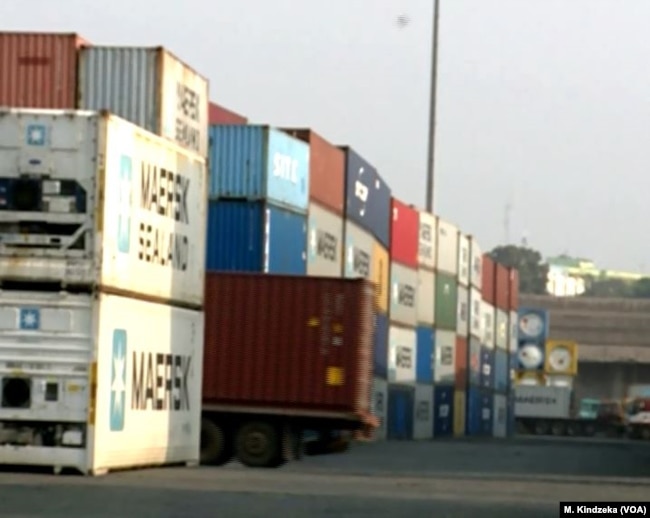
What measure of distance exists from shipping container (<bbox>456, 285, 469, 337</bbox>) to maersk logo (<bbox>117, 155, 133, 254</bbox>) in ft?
150

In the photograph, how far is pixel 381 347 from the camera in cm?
4547

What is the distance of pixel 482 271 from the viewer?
7606cm

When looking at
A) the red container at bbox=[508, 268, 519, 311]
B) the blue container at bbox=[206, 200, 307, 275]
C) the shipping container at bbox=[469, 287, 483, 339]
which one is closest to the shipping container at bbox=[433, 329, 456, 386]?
the shipping container at bbox=[469, 287, 483, 339]

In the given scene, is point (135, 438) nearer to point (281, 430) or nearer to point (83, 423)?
point (83, 423)

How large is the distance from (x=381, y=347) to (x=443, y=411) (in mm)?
21542

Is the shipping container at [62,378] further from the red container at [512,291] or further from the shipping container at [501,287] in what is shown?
the red container at [512,291]

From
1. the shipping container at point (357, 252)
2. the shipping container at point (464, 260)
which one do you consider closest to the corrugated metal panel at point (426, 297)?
the shipping container at point (464, 260)

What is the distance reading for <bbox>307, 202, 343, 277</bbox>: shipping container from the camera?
129ft

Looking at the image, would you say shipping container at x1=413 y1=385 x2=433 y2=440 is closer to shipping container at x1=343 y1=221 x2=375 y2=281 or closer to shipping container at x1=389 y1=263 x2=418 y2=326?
shipping container at x1=389 y1=263 x2=418 y2=326

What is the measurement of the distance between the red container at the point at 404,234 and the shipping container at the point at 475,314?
479 inches

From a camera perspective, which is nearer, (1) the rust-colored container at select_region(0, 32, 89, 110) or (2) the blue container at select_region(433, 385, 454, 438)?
(1) the rust-colored container at select_region(0, 32, 89, 110)

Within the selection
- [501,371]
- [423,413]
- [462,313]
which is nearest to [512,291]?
[501,371]

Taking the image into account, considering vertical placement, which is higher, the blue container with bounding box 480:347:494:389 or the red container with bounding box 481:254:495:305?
the red container with bounding box 481:254:495:305

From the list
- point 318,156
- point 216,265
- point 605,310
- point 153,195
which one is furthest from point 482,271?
point 605,310
